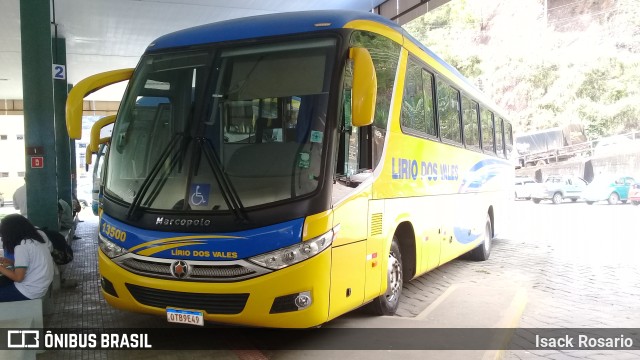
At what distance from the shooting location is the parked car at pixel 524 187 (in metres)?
32.4

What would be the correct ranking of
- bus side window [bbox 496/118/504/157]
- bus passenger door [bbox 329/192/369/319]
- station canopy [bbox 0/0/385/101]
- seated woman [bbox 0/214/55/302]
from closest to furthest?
bus passenger door [bbox 329/192/369/319] → seated woman [bbox 0/214/55/302] → bus side window [bbox 496/118/504/157] → station canopy [bbox 0/0/385/101]

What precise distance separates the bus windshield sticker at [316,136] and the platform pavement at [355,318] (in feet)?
Result: 6.54

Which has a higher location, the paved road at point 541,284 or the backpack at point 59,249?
the backpack at point 59,249

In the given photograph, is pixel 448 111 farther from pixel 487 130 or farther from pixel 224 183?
pixel 224 183

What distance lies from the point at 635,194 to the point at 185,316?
28062mm

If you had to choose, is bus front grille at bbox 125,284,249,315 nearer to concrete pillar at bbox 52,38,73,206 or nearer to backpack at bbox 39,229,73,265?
backpack at bbox 39,229,73,265

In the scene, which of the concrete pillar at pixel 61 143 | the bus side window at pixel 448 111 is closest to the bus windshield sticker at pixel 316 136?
the bus side window at pixel 448 111

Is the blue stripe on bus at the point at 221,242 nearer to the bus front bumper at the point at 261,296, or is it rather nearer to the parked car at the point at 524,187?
the bus front bumper at the point at 261,296

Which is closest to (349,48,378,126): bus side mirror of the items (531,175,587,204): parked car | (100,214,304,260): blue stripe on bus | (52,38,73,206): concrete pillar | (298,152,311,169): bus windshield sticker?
(298,152,311,169): bus windshield sticker

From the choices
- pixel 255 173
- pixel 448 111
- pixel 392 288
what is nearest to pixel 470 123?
pixel 448 111

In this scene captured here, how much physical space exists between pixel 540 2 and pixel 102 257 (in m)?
38.6

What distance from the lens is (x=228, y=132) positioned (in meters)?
4.79

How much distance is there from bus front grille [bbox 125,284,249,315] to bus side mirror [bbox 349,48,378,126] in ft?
5.73

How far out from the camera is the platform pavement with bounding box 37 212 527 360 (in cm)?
486
